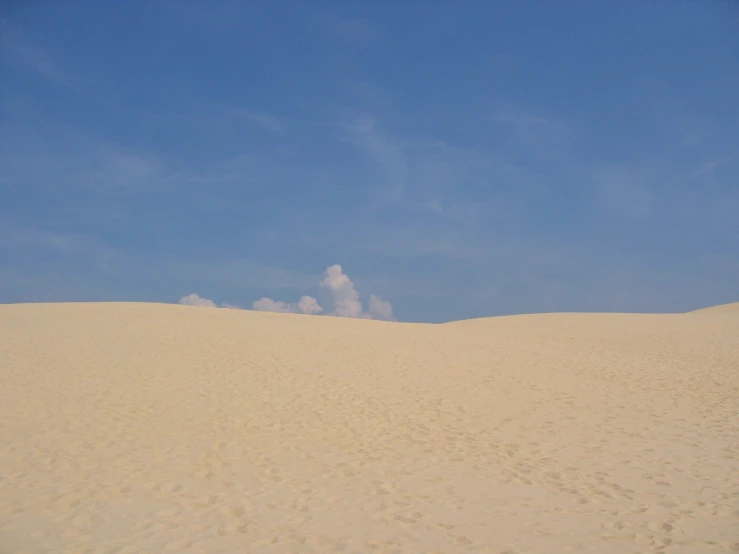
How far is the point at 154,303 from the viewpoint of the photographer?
89.5 ft

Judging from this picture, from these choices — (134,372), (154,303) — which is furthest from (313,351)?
(154,303)

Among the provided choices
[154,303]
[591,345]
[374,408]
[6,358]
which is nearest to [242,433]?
[374,408]

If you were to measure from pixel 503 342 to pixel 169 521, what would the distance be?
1663cm

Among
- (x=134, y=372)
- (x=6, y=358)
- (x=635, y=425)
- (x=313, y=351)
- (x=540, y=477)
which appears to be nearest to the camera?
(x=540, y=477)

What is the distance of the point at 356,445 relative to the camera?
9820 millimetres

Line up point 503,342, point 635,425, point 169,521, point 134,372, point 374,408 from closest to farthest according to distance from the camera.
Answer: point 169,521
point 635,425
point 374,408
point 134,372
point 503,342

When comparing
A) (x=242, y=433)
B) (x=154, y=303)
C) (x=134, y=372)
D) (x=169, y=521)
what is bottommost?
(x=169, y=521)

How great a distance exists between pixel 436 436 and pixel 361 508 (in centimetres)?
366

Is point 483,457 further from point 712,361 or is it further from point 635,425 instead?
point 712,361

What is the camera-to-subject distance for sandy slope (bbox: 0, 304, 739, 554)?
20.7 feet

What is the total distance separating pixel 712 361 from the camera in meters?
18.5

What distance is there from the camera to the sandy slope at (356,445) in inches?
249

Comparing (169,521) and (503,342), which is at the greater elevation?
(503,342)

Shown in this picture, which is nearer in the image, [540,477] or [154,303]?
[540,477]
